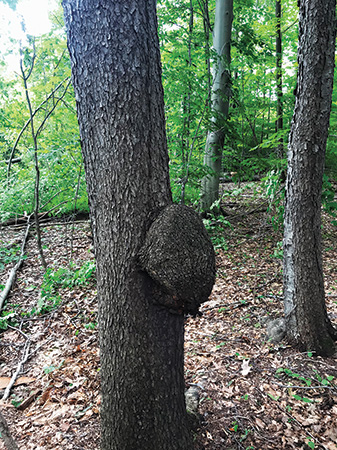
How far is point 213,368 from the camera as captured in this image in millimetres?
2816

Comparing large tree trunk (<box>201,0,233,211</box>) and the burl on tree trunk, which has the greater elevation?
large tree trunk (<box>201,0,233,211</box>)

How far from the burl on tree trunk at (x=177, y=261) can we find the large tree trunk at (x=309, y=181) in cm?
169

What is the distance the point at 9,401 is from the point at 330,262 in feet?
17.1

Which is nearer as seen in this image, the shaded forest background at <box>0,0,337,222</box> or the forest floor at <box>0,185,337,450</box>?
the forest floor at <box>0,185,337,450</box>

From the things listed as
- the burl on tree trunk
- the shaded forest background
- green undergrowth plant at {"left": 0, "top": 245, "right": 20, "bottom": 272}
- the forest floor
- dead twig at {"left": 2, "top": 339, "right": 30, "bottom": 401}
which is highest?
the shaded forest background

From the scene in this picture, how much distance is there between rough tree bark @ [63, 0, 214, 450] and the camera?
1.46m

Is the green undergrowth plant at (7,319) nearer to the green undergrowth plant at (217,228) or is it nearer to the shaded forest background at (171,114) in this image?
the shaded forest background at (171,114)

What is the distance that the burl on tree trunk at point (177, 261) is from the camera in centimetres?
145

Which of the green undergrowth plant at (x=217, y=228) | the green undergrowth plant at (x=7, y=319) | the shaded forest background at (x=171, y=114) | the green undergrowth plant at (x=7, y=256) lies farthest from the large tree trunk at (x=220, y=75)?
the green undergrowth plant at (x=7, y=319)

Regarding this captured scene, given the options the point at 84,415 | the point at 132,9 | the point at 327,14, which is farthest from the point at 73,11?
the point at 84,415

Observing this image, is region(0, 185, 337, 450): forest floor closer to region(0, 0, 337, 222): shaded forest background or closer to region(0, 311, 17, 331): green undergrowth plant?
region(0, 311, 17, 331): green undergrowth plant

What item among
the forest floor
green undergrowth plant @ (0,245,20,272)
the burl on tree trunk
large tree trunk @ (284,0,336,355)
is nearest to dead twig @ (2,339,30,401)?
the forest floor

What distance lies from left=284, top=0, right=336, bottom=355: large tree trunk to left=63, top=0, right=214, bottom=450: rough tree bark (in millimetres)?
1751

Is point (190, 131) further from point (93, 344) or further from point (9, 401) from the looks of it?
point (9, 401)
